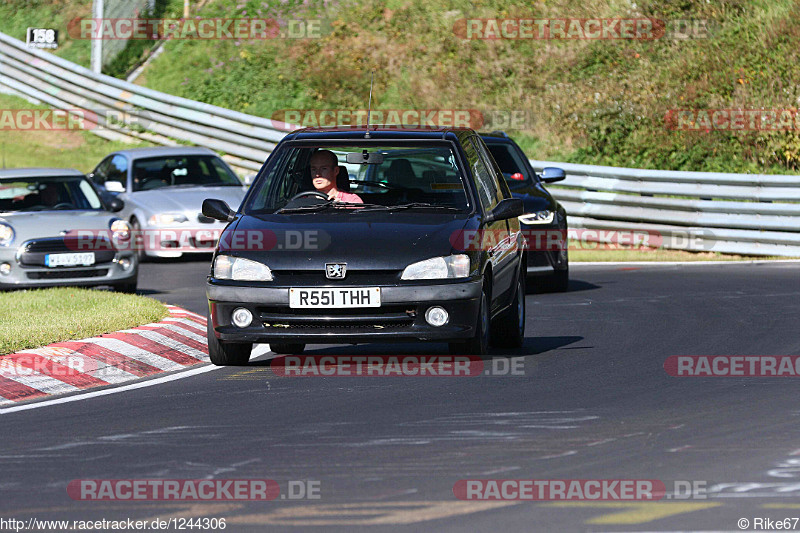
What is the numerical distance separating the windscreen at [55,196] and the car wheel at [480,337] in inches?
327

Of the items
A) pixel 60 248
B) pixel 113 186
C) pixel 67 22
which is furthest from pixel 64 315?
pixel 67 22

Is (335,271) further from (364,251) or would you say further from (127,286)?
(127,286)

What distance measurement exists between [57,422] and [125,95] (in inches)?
984

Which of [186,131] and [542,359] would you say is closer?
[542,359]

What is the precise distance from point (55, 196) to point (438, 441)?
11035mm

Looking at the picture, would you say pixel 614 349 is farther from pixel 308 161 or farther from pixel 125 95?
pixel 125 95

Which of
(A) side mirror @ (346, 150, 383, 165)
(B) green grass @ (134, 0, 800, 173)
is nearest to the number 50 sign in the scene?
(B) green grass @ (134, 0, 800, 173)

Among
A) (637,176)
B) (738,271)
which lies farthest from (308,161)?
(637,176)

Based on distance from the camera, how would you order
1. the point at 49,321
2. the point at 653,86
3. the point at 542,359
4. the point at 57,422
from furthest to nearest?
1. the point at 653,86
2. the point at 49,321
3. the point at 542,359
4. the point at 57,422

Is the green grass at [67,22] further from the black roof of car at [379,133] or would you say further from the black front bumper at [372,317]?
the black front bumper at [372,317]

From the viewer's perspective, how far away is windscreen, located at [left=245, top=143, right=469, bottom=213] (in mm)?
10742

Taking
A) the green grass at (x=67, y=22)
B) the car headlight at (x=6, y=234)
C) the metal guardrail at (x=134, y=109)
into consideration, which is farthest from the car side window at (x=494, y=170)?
the green grass at (x=67, y=22)

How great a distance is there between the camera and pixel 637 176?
854 inches

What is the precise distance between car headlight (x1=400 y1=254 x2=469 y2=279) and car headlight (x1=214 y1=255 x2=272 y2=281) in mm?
904
